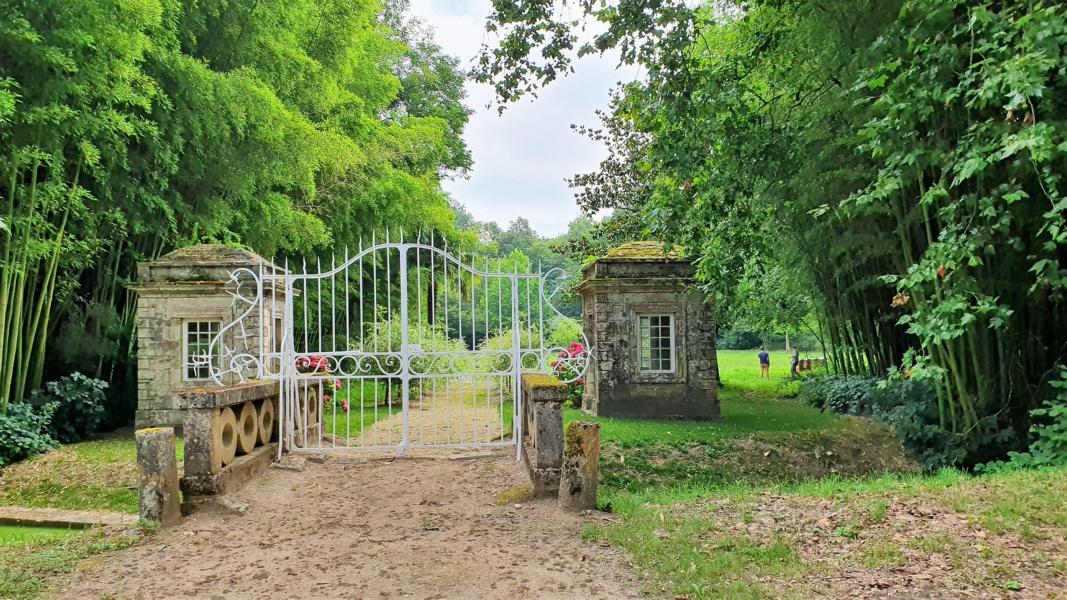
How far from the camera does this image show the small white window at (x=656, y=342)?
34.1 feet

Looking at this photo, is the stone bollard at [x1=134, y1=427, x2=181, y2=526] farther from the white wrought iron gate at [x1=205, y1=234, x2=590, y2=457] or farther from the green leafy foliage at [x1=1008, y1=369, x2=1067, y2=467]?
the green leafy foliage at [x1=1008, y1=369, x2=1067, y2=467]

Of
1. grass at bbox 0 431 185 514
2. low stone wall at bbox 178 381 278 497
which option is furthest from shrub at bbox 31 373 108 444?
low stone wall at bbox 178 381 278 497

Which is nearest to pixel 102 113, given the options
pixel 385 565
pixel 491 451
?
pixel 491 451

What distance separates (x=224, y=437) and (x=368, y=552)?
6.37 feet

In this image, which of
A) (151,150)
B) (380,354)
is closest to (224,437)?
(380,354)

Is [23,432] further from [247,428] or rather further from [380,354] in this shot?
[380,354]

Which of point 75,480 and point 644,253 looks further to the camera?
point 644,253

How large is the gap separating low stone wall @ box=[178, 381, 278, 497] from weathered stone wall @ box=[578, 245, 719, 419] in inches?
221

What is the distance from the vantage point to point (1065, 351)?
684 cm

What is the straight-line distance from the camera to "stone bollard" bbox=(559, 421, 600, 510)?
14.8 feet

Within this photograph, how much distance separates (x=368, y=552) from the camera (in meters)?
3.87

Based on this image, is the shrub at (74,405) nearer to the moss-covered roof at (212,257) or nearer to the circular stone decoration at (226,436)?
the moss-covered roof at (212,257)

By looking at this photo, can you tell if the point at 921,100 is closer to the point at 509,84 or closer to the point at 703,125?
the point at 703,125

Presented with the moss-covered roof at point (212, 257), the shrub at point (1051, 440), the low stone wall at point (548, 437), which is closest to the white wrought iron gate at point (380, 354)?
the moss-covered roof at point (212, 257)
